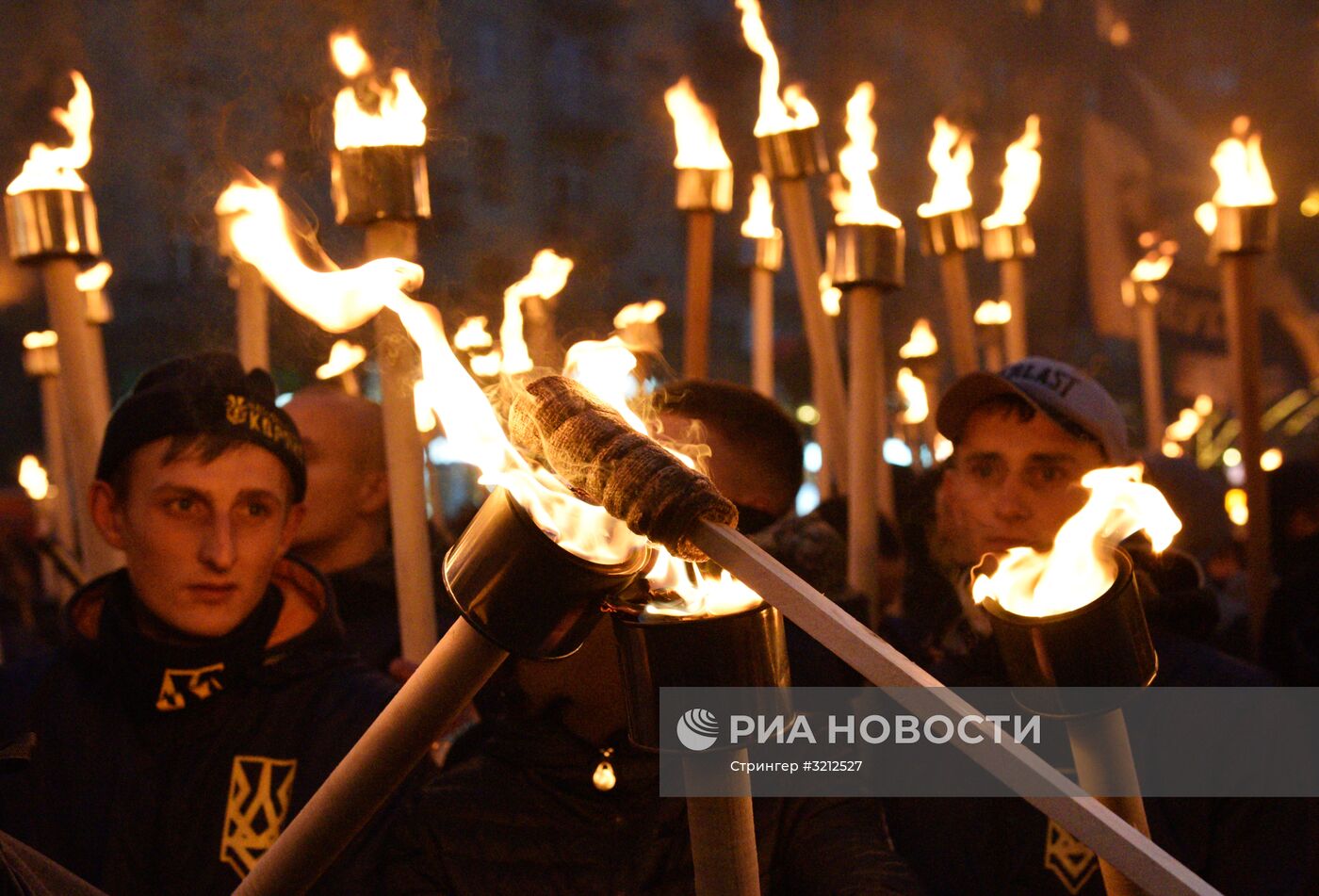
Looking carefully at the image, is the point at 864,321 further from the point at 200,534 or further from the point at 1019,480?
the point at 200,534

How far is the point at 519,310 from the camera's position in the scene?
2.89 m

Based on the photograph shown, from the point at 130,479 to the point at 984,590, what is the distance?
171cm

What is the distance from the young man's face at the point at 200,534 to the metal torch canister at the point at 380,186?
2.01 feet

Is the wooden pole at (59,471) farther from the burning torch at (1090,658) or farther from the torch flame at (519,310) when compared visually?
the burning torch at (1090,658)

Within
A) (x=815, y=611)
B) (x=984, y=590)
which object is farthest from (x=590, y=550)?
(x=984, y=590)

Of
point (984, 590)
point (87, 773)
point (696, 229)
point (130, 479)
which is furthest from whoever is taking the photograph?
point (696, 229)

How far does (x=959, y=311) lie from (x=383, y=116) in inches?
79.9

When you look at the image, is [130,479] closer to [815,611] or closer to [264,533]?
[264,533]

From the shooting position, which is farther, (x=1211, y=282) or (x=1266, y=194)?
(x=1211, y=282)

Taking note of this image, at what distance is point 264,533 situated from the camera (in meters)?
2.39

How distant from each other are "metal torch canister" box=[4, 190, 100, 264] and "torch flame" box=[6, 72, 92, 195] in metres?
0.02

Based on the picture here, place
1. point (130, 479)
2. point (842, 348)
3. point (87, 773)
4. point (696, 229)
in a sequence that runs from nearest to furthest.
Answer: point (87, 773) < point (130, 479) < point (696, 229) < point (842, 348)

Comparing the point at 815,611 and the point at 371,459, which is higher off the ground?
the point at 815,611

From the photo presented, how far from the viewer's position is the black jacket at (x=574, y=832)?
1.90 m
